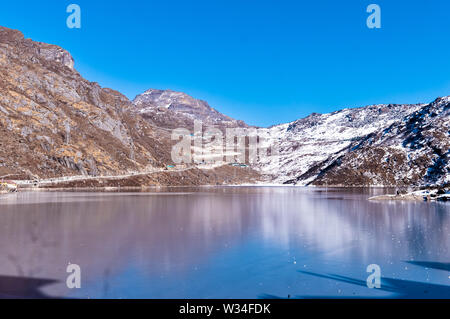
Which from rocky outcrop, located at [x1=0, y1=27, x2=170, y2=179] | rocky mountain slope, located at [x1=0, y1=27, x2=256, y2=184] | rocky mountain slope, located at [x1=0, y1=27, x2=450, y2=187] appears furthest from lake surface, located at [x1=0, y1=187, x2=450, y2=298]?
rocky mountain slope, located at [x1=0, y1=27, x2=450, y2=187]

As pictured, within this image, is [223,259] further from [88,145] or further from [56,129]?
[88,145]

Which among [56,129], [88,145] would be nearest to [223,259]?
[56,129]

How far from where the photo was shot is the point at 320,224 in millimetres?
32969

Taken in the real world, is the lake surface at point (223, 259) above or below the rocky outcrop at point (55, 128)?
below

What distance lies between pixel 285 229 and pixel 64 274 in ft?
61.1

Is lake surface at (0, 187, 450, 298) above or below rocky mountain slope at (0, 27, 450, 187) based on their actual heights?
below

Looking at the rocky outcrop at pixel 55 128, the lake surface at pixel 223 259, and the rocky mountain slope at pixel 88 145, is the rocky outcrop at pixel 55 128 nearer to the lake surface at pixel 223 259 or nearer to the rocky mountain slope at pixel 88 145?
the rocky mountain slope at pixel 88 145

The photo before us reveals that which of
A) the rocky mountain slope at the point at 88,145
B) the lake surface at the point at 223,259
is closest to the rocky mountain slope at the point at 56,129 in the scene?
the rocky mountain slope at the point at 88,145

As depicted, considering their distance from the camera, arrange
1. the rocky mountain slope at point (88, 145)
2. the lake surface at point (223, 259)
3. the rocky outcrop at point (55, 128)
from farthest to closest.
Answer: the rocky mountain slope at point (88, 145)
the rocky outcrop at point (55, 128)
the lake surface at point (223, 259)

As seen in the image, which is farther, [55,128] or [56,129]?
[56,129]

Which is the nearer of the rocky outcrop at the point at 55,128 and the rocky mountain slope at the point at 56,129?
the rocky mountain slope at the point at 56,129

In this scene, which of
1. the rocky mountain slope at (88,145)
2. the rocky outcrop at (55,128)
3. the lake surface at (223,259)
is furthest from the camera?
the rocky mountain slope at (88,145)

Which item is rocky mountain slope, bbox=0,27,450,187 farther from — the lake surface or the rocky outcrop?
the lake surface
